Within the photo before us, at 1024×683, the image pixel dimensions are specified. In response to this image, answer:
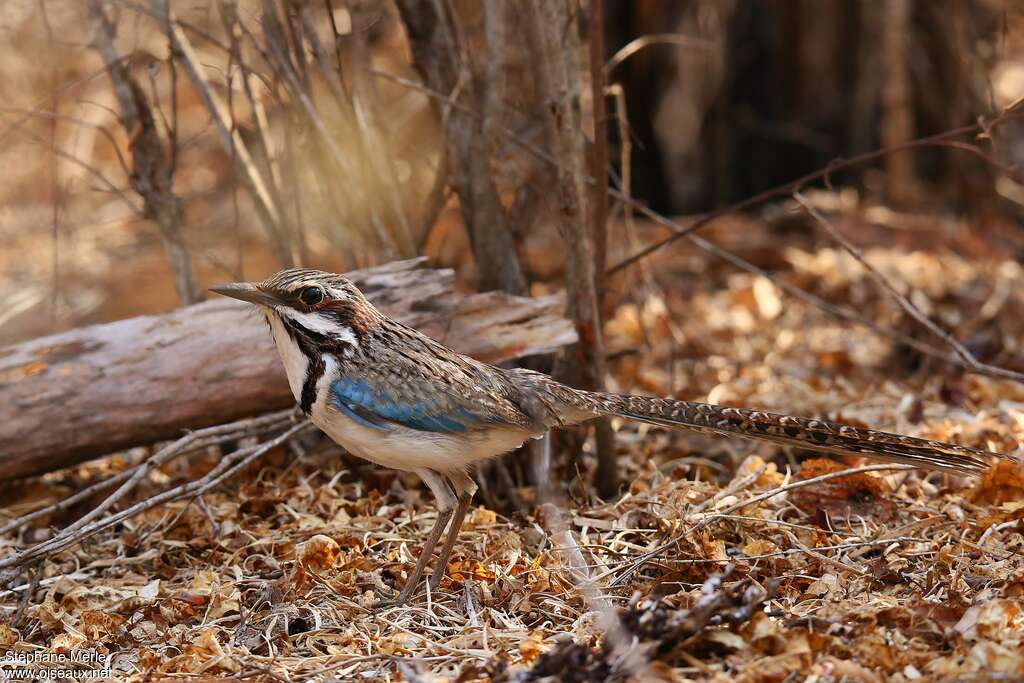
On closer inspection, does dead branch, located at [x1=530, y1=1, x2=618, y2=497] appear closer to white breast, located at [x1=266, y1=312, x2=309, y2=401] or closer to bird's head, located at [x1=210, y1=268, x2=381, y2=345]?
bird's head, located at [x1=210, y1=268, x2=381, y2=345]

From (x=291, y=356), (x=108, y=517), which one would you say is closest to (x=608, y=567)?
(x=291, y=356)

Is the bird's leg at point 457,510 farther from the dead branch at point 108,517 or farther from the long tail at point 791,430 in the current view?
the dead branch at point 108,517

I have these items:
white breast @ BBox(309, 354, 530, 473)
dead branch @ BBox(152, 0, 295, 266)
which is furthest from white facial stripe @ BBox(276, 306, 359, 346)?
dead branch @ BBox(152, 0, 295, 266)

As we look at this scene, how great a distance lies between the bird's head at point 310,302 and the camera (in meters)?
4.80

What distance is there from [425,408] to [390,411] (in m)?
0.16

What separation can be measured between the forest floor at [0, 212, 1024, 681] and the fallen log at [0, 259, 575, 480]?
50 centimetres

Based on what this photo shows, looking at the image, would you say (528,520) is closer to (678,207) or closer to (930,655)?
(930,655)

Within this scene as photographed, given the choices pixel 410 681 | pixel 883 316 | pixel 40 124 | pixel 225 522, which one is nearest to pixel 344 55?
pixel 225 522

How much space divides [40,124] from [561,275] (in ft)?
24.4

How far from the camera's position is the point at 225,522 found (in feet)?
19.1

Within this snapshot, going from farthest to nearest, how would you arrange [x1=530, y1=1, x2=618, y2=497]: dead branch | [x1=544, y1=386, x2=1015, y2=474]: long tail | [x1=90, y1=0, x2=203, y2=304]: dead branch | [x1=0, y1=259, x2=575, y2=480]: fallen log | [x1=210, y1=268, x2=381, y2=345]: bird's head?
[x1=90, y1=0, x2=203, y2=304]: dead branch
[x1=0, y1=259, x2=575, y2=480]: fallen log
[x1=530, y1=1, x2=618, y2=497]: dead branch
[x1=210, y1=268, x2=381, y2=345]: bird's head
[x1=544, y1=386, x2=1015, y2=474]: long tail

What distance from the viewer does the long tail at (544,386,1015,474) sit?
185 inches

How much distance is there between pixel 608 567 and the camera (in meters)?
5.05

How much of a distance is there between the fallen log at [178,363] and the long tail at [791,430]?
0.68 meters
